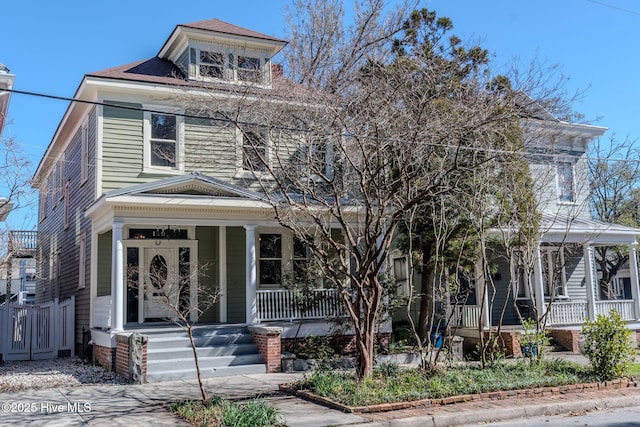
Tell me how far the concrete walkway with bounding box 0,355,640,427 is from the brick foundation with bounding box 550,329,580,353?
6.57 meters

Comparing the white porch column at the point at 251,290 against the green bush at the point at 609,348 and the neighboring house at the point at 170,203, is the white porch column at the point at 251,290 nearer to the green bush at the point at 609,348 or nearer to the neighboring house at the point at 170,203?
the neighboring house at the point at 170,203

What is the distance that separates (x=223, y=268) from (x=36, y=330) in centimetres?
582

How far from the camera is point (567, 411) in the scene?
934 cm

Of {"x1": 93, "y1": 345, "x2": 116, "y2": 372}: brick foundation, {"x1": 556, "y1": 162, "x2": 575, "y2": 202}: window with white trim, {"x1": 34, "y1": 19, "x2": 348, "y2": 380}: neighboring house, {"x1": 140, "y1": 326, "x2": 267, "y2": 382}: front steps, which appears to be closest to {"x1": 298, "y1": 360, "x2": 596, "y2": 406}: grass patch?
{"x1": 140, "y1": 326, "x2": 267, "y2": 382}: front steps

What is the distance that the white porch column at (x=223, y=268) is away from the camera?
16438mm

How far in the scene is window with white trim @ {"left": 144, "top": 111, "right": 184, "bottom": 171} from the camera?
16.1 metres

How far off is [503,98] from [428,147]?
2.97m

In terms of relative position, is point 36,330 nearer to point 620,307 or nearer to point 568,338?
point 568,338

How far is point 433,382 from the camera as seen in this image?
9984mm

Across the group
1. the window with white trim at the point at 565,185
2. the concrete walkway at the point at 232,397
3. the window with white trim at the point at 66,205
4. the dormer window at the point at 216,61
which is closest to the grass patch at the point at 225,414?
the concrete walkway at the point at 232,397

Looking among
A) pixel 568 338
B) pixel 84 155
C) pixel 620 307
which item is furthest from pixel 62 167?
pixel 620 307

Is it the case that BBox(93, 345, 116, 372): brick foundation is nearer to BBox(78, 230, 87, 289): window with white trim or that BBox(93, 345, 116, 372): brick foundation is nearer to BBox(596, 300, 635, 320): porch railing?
BBox(78, 230, 87, 289): window with white trim

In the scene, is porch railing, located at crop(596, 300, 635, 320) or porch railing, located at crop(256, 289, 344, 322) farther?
porch railing, located at crop(596, 300, 635, 320)

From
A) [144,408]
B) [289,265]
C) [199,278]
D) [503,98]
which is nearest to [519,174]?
[503,98]
